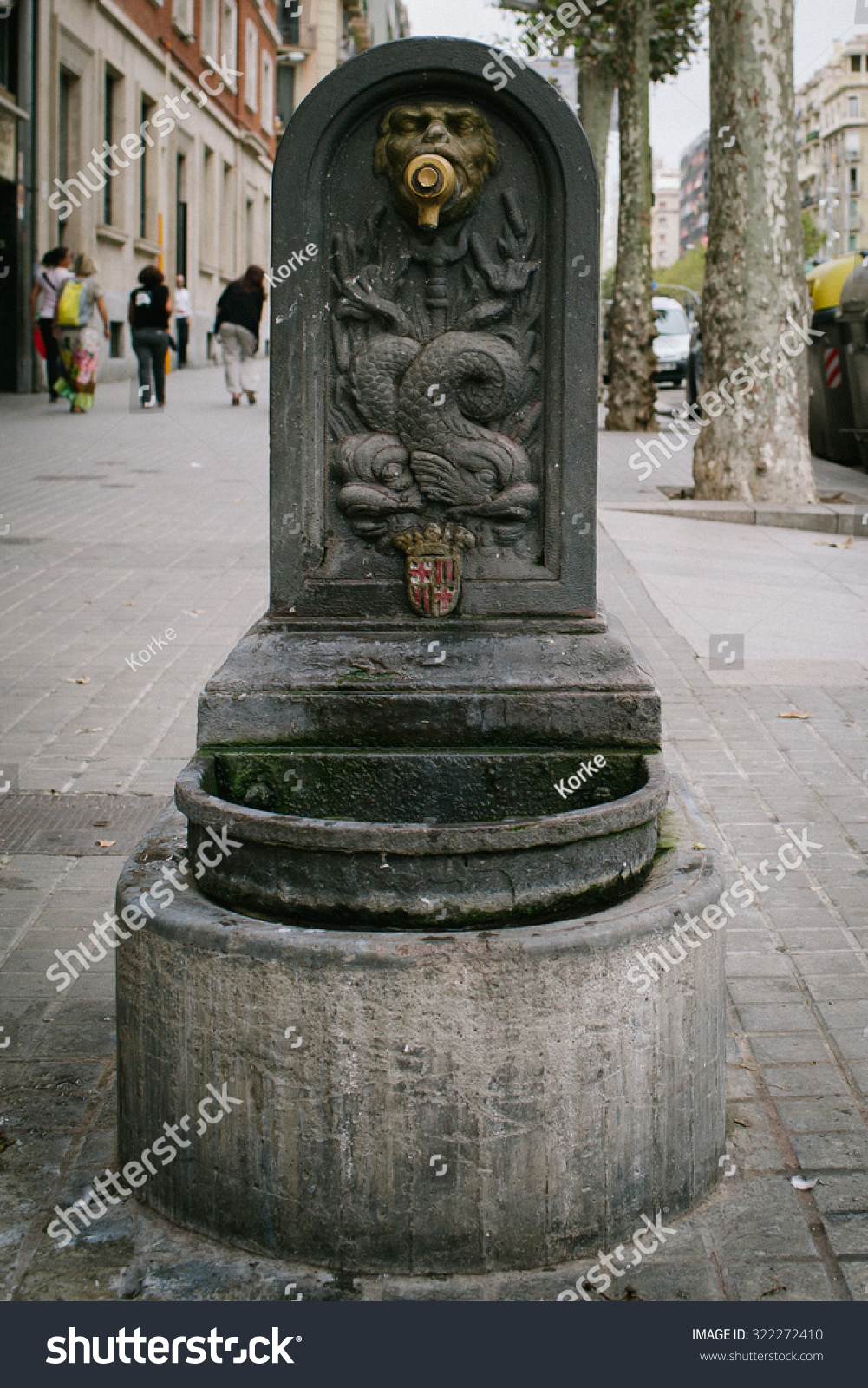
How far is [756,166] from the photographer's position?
1262cm

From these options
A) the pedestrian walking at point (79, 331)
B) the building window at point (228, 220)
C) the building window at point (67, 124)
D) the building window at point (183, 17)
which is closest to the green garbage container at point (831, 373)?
the pedestrian walking at point (79, 331)

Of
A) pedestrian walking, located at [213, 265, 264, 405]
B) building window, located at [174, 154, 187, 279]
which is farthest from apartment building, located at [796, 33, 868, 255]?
pedestrian walking, located at [213, 265, 264, 405]

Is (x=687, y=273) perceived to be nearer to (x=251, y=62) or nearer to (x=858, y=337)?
(x=251, y=62)

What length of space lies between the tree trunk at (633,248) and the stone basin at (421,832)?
782 inches

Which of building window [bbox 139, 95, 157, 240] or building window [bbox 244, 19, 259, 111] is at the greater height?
building window [bbox 244, 19, 259, 111]

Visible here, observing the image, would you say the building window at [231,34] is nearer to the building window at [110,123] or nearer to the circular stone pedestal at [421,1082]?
the building window at [110,123]

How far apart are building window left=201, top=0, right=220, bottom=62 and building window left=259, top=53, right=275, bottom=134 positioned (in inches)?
349

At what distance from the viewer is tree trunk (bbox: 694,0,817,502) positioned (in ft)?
40.7

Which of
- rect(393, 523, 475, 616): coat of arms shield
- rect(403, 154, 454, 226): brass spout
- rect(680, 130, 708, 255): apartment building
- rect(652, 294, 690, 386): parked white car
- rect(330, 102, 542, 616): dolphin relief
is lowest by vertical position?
rect(393, 523, 475, 616): coat of arms shield

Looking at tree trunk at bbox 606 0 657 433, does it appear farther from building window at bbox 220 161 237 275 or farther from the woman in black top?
building window at bbox 220 161 237 275

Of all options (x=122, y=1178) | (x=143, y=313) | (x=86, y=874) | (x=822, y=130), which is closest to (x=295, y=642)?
(x=122, y=1178)

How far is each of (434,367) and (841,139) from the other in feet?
418

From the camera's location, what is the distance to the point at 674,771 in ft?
18.8
